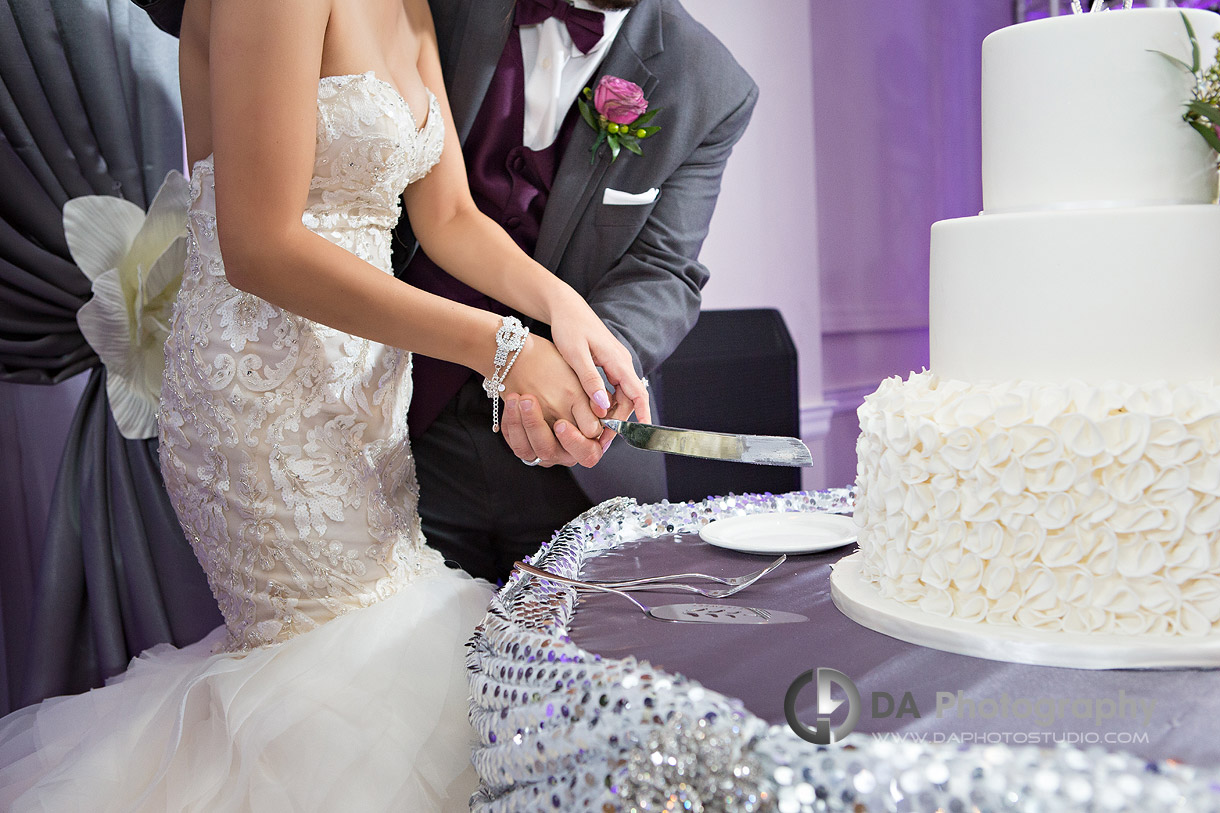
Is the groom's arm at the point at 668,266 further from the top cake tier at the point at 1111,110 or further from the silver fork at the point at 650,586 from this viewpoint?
the top cake tier at the point at 1111,110

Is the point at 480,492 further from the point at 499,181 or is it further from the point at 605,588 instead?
the point at 605,588

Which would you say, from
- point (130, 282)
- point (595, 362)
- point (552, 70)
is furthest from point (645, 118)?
point (130, 282)

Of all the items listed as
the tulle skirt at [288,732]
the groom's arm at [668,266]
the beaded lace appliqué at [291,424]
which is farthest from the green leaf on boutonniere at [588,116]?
the tulle skirt at [288,732]

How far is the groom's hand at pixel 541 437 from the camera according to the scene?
1339 millimetres

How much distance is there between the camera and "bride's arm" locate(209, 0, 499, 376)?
1.19 m

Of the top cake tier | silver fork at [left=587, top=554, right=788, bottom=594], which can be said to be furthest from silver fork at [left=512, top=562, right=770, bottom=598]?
the top cake tier

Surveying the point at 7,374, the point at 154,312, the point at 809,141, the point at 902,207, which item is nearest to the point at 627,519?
the point at 154,312

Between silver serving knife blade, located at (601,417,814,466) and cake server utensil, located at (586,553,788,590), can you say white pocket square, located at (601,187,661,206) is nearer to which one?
silver serving knife blade, located at (601,417,814,466)

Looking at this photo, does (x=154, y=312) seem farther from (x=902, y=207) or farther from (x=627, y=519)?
(x=902, y=207)

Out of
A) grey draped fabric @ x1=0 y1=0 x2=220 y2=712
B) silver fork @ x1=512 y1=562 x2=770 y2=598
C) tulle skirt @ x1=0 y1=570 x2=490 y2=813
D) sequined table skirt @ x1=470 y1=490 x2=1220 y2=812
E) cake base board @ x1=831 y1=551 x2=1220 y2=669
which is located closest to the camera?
sequined table skirt @ x1=470 y1=490 x2=1220 y2=812

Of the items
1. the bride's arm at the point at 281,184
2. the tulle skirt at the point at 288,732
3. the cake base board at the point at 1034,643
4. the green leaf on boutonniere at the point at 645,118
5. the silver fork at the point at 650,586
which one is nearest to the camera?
the cake base board at the point at 1034,643

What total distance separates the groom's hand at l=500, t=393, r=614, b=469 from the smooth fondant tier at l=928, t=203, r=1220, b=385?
0.65 m

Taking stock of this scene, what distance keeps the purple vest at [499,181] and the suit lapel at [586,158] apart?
1.5 inches

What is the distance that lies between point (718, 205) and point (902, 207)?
1.14 meters
